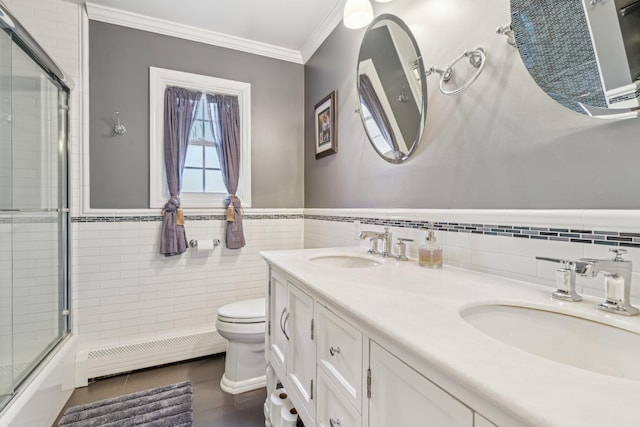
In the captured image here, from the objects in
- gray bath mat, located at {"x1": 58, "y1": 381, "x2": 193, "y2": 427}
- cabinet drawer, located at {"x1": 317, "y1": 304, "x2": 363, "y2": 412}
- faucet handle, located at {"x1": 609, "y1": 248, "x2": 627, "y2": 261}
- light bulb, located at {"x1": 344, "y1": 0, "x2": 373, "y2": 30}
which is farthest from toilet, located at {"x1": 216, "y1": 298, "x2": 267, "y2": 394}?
light bulb, located at {"x1": 344, "y1": 0, "x2": 373, "y2": 30}

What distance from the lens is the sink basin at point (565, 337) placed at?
1.99 ft

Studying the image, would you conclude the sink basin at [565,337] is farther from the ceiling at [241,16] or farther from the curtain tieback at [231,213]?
the ceiling at [241,16]

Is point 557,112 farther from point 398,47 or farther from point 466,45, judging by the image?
point 398,47

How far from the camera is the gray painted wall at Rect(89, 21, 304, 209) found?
6.99 feet

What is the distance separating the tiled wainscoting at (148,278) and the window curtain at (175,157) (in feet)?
0.34

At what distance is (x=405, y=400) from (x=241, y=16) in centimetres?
255

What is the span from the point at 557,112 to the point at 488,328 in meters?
0.66

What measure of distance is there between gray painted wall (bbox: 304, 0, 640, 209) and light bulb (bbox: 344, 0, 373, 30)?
0.14 m

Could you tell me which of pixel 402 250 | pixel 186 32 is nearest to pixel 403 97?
pixel 402 250

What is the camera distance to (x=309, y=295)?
1021mm

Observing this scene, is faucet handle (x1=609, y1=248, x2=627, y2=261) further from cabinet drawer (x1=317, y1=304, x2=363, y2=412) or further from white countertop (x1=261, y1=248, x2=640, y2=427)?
cabinet drawer (x1=317, y1=304, x2=363, y2=412)

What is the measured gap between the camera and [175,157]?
7.49ft

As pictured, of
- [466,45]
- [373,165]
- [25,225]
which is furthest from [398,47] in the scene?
[25,225]

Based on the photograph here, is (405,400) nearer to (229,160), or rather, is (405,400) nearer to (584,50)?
(584,50)
